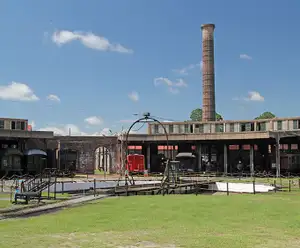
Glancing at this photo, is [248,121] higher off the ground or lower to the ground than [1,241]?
higher

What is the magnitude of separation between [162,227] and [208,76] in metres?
62.6

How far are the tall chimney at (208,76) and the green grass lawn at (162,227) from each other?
53.9 meters

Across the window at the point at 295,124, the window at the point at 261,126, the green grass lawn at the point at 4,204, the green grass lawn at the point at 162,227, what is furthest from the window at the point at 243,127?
the green grass lawn at the point at 4,204

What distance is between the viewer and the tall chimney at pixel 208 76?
74.0m

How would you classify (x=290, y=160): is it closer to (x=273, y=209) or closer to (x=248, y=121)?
(x=248, y=121)

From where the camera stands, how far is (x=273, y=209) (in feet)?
62.5

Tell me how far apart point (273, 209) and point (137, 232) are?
328 inches

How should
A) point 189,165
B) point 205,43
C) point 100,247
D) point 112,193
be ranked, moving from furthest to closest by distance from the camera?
point 205,43
point 189,165
point 112,193
point 100,247

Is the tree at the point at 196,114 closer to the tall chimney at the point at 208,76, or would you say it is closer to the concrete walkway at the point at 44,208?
the tall chimney at the point at 208,76

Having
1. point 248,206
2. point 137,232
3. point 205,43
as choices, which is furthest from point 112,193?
point 205,43

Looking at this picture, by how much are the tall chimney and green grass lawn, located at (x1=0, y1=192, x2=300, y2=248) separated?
5385 cm

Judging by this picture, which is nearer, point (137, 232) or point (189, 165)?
point (137, 232)

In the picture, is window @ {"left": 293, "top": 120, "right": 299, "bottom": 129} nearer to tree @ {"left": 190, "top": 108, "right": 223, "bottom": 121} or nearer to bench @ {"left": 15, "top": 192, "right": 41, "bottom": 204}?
bench @ {"left": 15, "top": 192, "right": 41, "bottom": 204}

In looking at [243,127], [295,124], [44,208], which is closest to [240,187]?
[295,124]
